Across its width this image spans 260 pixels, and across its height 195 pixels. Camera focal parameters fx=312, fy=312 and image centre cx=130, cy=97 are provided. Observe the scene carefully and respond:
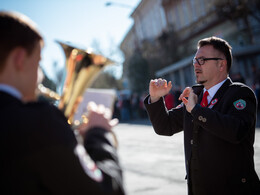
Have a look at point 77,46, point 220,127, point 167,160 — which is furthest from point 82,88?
point 167,160

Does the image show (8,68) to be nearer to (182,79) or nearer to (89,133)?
(89,133)

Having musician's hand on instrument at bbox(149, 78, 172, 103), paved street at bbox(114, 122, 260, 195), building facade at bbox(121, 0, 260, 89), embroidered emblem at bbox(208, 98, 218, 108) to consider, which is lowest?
paved street at bbox(114, 122, 260, 195)

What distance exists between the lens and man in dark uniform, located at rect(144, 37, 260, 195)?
230cm

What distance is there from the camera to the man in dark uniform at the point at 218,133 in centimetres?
230

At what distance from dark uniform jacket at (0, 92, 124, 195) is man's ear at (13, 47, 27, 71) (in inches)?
5.6

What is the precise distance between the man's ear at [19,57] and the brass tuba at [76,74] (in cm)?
28

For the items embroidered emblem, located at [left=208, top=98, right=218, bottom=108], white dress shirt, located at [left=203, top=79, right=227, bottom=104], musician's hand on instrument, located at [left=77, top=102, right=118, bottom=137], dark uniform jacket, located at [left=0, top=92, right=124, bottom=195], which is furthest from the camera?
white dress shirt, located at [left=203, top=79, right=227, bottom=104]

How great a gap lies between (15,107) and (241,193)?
1766mm

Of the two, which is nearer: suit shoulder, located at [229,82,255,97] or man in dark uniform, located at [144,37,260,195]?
man in dark uniform, located at [144,37,260,195]

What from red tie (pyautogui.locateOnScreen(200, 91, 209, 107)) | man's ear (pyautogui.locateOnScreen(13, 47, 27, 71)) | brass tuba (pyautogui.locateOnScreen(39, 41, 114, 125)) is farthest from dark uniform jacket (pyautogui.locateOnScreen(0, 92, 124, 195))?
red tie (pyautogui.locateOnScreen(200, 91, 209, 107))

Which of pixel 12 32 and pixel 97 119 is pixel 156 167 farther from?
pixel 12 32

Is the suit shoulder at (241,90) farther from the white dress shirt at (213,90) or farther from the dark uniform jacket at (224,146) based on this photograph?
the white dress shirt at (213,90)

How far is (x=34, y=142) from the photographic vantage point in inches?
48.1

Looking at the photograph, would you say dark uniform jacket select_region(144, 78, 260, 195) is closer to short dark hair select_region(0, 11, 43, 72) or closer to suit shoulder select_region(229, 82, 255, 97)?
suit shoulder select_region(229, 82, 255, 97)
